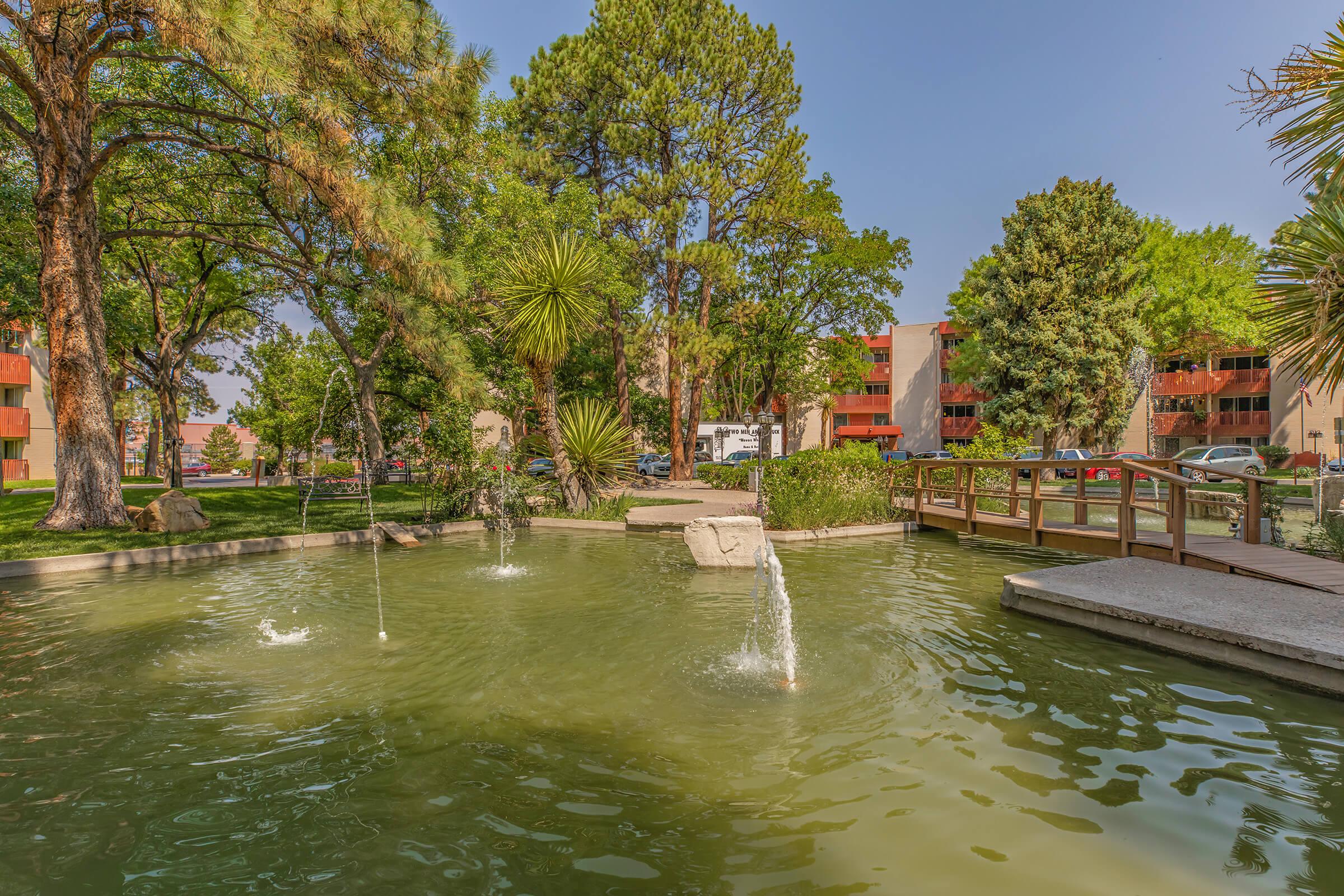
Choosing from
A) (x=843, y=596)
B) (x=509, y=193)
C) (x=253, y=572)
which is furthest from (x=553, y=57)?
(x=843, y=596)

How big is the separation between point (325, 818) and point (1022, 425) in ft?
110

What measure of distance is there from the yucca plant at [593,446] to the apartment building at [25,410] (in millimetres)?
30218

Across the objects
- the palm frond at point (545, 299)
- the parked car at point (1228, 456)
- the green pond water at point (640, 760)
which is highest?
the palm frond at point (545, 299)

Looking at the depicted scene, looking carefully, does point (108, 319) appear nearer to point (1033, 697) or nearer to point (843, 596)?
point (843, 596)

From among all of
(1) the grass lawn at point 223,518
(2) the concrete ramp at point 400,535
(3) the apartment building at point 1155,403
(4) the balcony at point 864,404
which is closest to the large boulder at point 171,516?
(1) the grass lawn at point 223,518

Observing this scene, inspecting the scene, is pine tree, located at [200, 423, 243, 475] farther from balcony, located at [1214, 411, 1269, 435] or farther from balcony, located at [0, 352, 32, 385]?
balcony, located at [1214, 411, 1269, 435]

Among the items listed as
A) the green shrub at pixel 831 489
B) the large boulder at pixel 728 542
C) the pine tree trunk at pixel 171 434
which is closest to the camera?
the large boulder at pixel 728 542

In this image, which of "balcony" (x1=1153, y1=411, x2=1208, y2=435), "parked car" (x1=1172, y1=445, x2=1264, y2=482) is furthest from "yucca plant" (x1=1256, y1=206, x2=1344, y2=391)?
"balcony" (x1=1153, y1=411, x2=1208, y2=435)

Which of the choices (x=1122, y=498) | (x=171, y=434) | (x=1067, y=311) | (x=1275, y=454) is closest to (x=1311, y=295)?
(x=1122, y=498)

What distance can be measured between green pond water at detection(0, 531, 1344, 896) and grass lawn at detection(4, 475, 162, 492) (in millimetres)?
24755

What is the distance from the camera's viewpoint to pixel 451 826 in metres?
3.08

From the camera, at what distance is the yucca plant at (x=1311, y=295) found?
7031 mm

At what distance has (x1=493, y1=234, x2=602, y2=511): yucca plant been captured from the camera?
1447 centimetres

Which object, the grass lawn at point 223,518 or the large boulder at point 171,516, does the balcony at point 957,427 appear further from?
the large boulder at point 171,516
